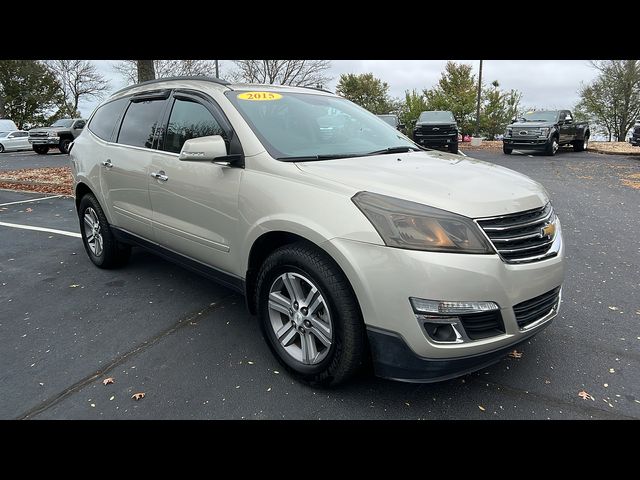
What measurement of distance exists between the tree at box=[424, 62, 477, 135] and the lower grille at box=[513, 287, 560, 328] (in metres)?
31.1

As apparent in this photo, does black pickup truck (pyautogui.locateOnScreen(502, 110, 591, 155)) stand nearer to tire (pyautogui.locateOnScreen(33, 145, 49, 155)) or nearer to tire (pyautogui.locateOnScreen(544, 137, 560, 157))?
tire (pyautogui.locateOnScreen(544, 137, 560, 157))

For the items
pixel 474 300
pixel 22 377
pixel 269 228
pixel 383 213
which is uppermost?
pixel 383 213

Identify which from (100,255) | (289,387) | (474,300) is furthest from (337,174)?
(100,255)

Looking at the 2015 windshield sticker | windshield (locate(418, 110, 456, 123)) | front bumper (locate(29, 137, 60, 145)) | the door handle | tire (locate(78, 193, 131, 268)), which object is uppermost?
windshield (locate(418, 110, 456, 123))

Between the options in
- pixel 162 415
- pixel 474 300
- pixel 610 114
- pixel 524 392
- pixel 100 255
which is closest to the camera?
pixel 474 300

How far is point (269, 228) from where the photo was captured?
265 cm

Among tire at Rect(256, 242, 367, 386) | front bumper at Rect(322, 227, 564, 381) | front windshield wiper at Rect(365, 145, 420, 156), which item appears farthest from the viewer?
front windshield wiper at Rect(365, 145, 420, 156)

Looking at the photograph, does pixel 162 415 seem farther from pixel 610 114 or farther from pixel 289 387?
pixel 610 114

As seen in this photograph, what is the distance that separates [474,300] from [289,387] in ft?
3.99

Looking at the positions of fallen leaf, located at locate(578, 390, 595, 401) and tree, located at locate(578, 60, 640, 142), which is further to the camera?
tree, located at locate(578, 60, 640, 142)

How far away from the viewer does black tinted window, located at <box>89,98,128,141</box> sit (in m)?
4.40

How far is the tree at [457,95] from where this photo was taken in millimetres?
31734

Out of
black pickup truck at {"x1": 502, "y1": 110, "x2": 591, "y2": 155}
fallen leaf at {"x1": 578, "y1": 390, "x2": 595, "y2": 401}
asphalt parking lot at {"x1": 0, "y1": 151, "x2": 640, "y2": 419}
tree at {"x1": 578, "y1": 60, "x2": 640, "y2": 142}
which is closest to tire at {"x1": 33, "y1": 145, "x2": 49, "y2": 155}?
asphalt parking lot at {"x1": 0, "y1": 151, "x2": 640, "y2": 419}

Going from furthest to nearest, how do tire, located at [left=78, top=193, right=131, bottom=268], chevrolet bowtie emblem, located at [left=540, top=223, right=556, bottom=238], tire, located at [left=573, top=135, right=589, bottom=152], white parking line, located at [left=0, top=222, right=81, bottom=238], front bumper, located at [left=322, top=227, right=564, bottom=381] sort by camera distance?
tire, located at [left=573, top=135, right=589, bottom=152]
white parking line, located at [left=0, top=222, right=81, bottom=238]
tire, located at [left=78, top=193, right=131, bottom=268]
chevrolet bowtie emblem, located at [left=540, top=223, right=556, bottom=238]
front bumper, located at [left=322, top=227, right=564, bottom=381]
